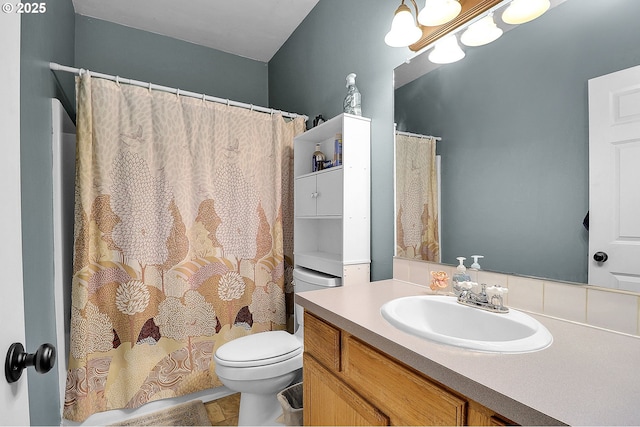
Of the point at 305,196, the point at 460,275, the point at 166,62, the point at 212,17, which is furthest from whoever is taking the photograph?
the point at 166,62

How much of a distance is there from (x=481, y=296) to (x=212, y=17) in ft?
8.29

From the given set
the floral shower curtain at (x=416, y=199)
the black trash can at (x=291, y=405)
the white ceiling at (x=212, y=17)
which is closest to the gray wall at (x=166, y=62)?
the white ceiling at (x=212, y=17)

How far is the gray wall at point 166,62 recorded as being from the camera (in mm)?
2283

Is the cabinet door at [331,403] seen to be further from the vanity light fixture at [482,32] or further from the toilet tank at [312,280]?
the vanity light fixture at [482,32]

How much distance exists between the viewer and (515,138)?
3.40ft

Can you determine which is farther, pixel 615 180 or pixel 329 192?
pixel 329 192

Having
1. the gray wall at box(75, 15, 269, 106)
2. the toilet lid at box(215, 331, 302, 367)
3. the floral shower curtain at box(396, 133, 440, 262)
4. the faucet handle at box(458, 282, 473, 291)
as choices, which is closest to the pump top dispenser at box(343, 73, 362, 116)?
the floral shower curtain at box(396, 133, 440, 262)

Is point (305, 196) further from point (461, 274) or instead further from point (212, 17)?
point (212, 17)

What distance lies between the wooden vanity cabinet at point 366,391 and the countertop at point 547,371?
4 centimetres

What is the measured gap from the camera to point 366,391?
859 mm

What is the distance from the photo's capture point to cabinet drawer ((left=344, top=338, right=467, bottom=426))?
0.64 metres

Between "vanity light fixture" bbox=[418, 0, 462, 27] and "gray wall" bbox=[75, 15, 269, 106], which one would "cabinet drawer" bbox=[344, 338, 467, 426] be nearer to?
"vanity light fixture" bbox=[418, 0, 462, 27]

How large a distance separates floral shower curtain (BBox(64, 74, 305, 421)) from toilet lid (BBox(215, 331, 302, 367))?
438 millimetres

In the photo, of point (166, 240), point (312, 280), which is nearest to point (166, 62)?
point (166, 240)
